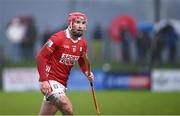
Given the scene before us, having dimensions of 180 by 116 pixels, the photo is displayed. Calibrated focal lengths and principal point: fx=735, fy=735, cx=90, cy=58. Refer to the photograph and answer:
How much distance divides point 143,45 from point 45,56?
1551cm

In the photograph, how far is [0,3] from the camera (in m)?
26.3

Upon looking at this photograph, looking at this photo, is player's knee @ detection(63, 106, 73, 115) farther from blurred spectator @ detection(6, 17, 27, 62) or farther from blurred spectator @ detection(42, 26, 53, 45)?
blurred spectator @ detection(6, 17, 27, 62)

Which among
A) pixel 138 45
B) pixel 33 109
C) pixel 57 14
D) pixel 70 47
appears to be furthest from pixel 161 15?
pixel 70 47

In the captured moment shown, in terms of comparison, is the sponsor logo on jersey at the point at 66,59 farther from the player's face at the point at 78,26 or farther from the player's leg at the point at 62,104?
the player's leg at the point at 62,104

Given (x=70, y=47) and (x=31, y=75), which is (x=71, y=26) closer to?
(x=70, y=47)

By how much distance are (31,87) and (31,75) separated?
45 cm

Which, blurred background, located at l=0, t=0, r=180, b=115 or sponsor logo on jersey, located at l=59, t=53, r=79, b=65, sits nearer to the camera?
sponsor logo on jersey, located at l=59, t=53, r=79, b=65

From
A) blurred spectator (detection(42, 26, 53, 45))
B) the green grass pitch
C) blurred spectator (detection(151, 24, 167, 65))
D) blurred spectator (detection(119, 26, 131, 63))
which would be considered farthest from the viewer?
blurred spectator (detection(151, 24, 167, 65))

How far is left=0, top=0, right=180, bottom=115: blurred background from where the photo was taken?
2628 centimetres

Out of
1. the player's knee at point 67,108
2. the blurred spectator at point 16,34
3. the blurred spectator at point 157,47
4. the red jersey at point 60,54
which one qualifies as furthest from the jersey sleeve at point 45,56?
the blurred spectator at point 157,47

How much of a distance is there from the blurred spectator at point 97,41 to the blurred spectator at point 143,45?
56.3 inches

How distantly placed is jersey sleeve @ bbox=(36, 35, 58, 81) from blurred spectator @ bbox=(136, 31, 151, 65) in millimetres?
15248

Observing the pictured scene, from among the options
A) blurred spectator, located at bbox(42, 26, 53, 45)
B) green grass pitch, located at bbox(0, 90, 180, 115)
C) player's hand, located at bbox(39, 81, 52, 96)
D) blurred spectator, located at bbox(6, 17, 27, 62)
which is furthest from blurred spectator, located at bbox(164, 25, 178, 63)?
player's hand, located at bbox(39, 81, 52, 96)

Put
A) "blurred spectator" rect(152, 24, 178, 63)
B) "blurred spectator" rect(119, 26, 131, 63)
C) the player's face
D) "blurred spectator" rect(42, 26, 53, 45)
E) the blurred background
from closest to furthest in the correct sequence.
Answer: the player's face, "blurred spectator" rect(42, 26, 53, 45), the blurred background, "blurred spectator" rect(119, 26, 131, 63), "blurred spectator" rect(152, 24, 178, 63)
